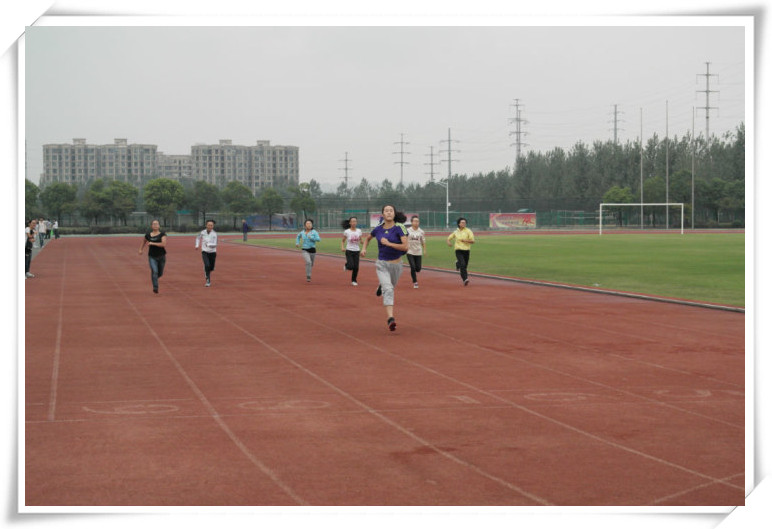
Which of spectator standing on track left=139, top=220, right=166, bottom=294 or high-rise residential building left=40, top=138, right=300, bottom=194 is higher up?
high-rise residential building left=40, top=138, right=300, bottom=194

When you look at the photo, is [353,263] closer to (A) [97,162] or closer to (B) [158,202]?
(B) [158,202]

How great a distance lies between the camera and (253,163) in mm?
186750

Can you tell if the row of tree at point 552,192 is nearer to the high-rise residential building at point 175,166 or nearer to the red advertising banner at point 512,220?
the red advertising banner at point 512,220

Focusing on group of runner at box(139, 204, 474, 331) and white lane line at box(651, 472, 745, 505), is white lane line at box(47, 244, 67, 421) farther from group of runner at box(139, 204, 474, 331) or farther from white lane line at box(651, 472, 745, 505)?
white lane line at box(651, 472, 745, 505)

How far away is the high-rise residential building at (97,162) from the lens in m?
169

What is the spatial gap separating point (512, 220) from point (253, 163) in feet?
326

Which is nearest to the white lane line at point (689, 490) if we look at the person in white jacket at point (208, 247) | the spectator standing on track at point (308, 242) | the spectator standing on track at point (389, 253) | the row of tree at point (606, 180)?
the spectator standing on track at point (389, 253)

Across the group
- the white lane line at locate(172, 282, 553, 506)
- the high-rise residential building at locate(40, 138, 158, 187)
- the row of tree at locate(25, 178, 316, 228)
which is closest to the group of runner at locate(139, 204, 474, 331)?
the white lane line at locate(172, 282, 553, 506)

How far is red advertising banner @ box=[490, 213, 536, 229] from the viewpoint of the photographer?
9556 cm

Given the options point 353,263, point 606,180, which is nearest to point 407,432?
point 353,263

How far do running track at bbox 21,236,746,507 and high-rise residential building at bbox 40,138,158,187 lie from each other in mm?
154712

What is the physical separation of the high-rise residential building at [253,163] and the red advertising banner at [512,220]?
306 ft
